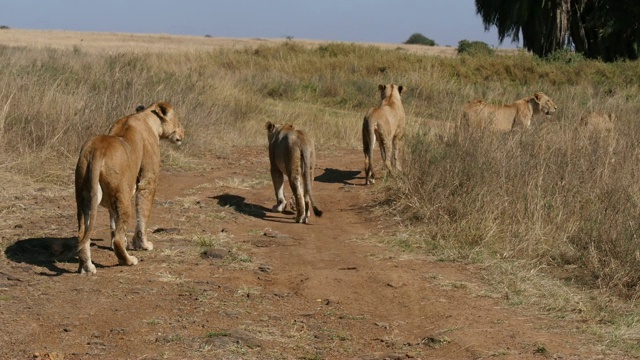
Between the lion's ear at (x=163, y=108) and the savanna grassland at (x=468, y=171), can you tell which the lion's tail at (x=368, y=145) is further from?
the lion's ear at (x=163, y=108)

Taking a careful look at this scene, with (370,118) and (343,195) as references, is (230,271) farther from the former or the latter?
(370,118)

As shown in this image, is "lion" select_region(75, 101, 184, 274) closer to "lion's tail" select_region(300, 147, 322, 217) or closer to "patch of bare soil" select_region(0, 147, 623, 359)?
"patch of bare soil" select_region(0, 147, 623, 359)

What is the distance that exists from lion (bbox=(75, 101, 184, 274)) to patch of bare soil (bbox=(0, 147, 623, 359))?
0.24 m

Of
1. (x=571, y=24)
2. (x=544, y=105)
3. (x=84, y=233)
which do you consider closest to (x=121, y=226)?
(x=84, y=233)

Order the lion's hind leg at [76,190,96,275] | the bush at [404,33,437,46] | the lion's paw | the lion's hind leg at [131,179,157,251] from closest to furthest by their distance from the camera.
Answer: the lion's hind leg at [76,190,96,275], the lion's paw, the lion's hind leg at [131,179,157,251], the bush at [404,33,437,46]

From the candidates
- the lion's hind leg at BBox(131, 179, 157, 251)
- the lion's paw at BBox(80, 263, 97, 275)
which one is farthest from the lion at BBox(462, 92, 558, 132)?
the lion's paw at BBox(80, 263, 97, 275)

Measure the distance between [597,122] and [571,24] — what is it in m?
27.1

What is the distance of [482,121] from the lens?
43.9ft

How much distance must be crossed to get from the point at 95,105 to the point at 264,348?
27.8 ft

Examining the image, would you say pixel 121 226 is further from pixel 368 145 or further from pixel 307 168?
pixel 368 145

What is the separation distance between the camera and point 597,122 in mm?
13156

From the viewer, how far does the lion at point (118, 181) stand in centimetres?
735

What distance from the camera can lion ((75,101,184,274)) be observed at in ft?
24.1

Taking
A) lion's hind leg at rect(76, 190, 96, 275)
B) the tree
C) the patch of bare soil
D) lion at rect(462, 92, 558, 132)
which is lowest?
the patch of bare soil
